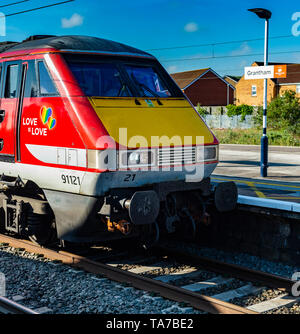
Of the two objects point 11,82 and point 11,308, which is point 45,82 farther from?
point 11,308

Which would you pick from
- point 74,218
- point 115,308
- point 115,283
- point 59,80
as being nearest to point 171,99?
point 59,80

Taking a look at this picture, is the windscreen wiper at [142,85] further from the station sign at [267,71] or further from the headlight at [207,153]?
the station sign at [267,71]

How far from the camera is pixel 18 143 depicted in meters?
7.77

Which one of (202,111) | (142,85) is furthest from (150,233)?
(202,111)

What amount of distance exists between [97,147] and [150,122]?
1.02 m

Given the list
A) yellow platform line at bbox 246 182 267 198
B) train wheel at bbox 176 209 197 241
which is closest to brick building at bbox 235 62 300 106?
yellow platform line at bbox 246 182 267 198

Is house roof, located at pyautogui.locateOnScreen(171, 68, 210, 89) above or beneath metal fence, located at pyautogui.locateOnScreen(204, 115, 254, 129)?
above

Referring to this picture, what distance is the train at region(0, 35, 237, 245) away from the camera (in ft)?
22.1

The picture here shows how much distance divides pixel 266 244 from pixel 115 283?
9.36ft

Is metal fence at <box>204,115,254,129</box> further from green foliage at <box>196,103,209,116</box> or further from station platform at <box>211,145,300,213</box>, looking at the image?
station platform at <box>211,145,300,213</box>

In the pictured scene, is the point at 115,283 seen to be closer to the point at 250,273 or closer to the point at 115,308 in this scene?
the point at 115,308

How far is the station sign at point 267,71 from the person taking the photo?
13932 mm

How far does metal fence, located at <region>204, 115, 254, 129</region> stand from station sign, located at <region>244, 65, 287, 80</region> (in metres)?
30.1

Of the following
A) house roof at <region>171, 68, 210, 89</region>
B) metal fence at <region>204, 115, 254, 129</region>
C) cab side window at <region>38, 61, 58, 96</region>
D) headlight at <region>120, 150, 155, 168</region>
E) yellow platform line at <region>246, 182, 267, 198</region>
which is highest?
house roof at <region>171, 68, 210, 89</region>
